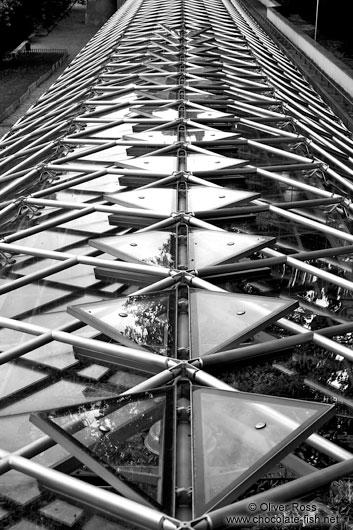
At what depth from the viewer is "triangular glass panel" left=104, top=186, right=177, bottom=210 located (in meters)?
9.63

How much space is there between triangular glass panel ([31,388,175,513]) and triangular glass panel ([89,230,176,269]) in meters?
2.59

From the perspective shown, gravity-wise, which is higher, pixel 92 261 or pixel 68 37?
pixel 92 261

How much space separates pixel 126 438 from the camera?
17.1 ft

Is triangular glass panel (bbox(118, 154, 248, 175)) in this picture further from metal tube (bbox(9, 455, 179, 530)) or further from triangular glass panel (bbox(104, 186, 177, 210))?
metal tube (bbox(9, 455, 179, 530))

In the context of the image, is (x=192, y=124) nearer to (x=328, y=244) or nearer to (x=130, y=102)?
(x=130, y=102)

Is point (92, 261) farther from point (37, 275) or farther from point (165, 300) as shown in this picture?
point (165, 300)

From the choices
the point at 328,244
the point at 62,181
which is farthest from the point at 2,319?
the point at 62,181

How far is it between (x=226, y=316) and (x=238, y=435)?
173 centimetres

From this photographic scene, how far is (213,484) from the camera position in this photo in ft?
15.8

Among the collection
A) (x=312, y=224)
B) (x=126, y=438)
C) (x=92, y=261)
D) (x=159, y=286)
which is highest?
(x=126, y=438)

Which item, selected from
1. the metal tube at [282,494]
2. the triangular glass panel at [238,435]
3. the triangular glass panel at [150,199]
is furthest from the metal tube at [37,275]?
the metal tube at [282,494]

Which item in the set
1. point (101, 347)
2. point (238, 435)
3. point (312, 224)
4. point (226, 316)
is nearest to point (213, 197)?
point (312, 224)

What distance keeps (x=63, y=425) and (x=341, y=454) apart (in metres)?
1.82

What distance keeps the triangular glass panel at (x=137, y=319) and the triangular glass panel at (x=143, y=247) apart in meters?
0.91
